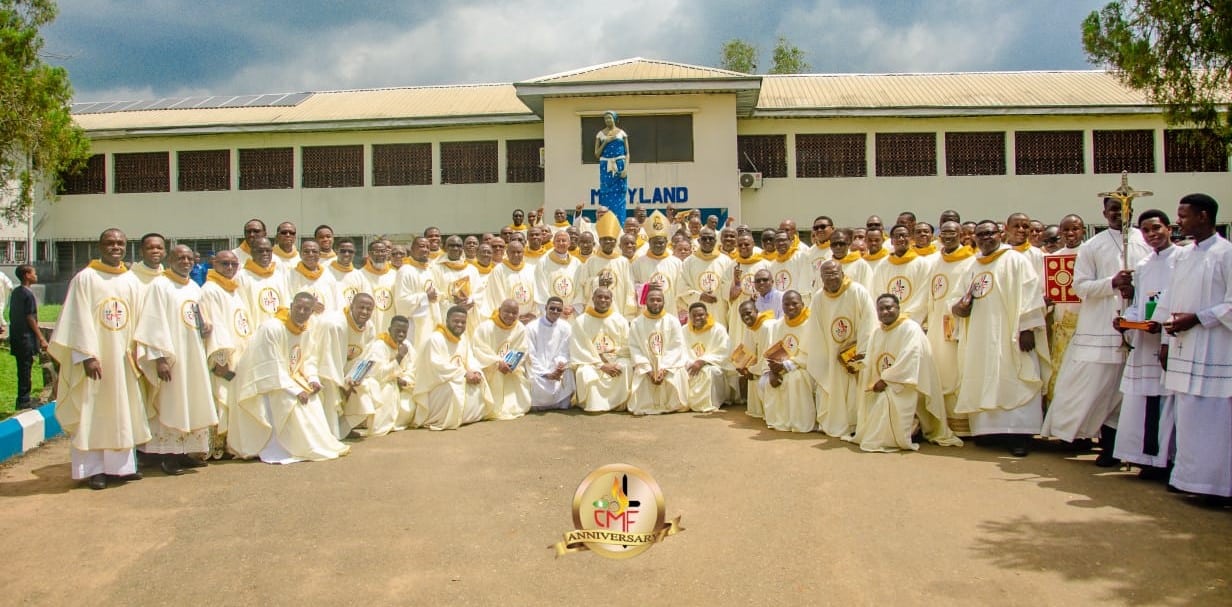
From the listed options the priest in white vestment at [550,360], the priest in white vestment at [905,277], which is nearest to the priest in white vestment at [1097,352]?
the priest in white vestment at [905,277]

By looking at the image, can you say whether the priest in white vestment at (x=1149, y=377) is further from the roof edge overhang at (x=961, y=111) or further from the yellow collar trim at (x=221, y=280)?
the roof edge overhang at (x=961, y=111)

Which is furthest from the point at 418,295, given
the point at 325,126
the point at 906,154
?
the point at 906,154

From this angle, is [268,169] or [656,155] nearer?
[656,155]

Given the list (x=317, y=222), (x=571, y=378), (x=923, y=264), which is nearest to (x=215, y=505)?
(x=571, y=378)

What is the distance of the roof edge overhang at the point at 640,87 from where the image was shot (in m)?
19.1

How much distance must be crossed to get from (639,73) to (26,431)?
1492 cm

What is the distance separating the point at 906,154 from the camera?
21.2 metres

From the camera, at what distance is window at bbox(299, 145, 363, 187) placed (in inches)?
882

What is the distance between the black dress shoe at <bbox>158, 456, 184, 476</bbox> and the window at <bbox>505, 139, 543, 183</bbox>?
15262 mm

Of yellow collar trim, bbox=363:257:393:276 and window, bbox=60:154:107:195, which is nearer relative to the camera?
yellow collar trim, bbox=363:257:393:276

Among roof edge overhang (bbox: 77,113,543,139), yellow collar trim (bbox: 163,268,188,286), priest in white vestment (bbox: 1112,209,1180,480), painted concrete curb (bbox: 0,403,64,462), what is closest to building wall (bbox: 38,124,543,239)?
roof edge overhang (bbox: 77,113,543,139)

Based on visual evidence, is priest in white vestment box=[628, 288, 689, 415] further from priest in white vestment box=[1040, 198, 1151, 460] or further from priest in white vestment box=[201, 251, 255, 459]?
priest in white vestment box=[201, 251, 255, 459]

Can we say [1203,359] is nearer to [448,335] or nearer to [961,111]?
[448,335]

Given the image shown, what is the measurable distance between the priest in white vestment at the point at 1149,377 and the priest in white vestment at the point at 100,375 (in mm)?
7647
